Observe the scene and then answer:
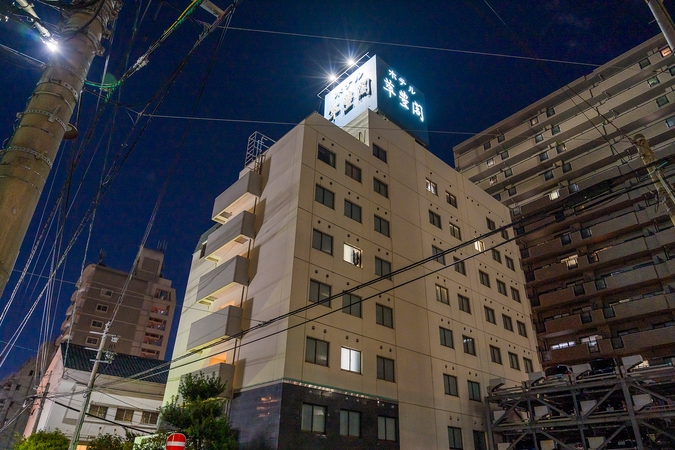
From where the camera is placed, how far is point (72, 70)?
637cm

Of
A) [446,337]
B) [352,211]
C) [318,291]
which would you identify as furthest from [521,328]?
[318,291]

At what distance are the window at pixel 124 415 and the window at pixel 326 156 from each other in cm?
3091

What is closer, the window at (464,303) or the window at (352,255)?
the window at (352,255)

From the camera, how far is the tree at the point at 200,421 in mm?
19594

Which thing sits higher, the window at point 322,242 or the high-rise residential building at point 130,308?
the high-rise residential building at point 130,308

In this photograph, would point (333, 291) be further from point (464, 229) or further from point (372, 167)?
point (464, 229)

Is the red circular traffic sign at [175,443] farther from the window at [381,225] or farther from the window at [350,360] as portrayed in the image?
the window at [381,225]

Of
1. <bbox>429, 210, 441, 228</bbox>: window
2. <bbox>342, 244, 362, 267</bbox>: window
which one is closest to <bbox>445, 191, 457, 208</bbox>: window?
<bbox>429, 210, 441, 228</bbox>: window

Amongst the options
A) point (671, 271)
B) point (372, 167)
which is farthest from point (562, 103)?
point (372, 167)

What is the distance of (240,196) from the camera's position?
29.5 meters

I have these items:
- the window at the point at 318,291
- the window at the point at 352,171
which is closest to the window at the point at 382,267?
the window at the point at 318,291

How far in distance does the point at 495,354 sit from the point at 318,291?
57.5 ft

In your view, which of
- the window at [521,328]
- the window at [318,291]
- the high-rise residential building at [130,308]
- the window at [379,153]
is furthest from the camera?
the high-rise residential building at [130,308]

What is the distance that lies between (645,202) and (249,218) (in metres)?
41.8
